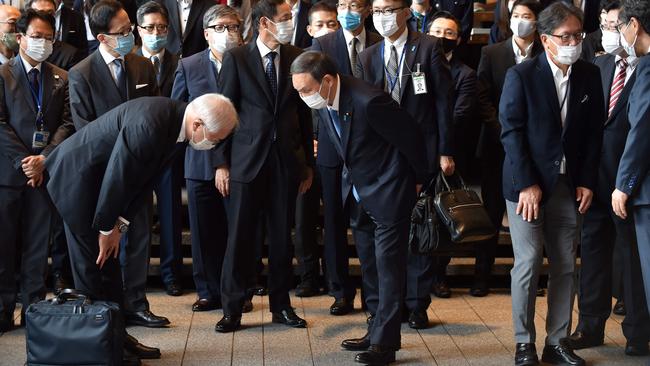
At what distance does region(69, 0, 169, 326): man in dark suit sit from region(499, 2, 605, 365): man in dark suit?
2.21m

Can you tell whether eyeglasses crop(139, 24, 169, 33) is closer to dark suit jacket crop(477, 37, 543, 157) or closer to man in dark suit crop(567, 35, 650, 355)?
dark suit jacket crop(477, 37, 543, 157)

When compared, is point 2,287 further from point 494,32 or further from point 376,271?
point 494,32

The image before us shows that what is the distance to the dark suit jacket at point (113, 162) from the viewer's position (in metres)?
4.70

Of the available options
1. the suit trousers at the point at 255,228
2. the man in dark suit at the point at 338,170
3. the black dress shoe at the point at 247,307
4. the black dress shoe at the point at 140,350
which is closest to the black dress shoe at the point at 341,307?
the man in dark suit at the point at 338,170

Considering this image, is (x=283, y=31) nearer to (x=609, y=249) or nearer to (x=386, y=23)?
(x=386, y=23)

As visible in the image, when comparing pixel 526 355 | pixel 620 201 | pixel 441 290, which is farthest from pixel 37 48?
pixel 620 201

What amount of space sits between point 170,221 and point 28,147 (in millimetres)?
1172

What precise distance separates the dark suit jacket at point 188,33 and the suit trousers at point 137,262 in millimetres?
1902

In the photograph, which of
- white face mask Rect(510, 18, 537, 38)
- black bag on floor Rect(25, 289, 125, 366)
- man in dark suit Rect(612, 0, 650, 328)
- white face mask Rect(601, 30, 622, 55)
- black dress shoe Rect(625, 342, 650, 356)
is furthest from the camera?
white face mask Rect(510, 18, 537, 38)

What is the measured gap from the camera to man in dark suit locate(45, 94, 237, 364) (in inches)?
185

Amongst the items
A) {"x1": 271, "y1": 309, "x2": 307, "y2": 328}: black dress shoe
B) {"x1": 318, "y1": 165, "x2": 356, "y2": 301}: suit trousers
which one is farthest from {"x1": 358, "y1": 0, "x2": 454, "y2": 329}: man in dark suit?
{"x1": 271, "y1": 309, "x2": 307, "y2": 328}: black dress shoe

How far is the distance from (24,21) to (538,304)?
3.73 meters

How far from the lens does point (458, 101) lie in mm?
6754

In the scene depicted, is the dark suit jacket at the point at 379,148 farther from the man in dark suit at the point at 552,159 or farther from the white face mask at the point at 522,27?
the white face mask at the point at 522,27
